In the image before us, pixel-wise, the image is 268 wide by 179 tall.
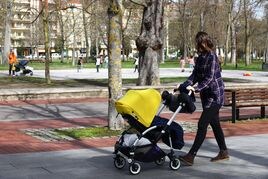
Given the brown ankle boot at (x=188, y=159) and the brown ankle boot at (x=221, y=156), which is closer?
the brown ankle boot at (x=188, y=159)

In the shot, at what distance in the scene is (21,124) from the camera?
12547 mm

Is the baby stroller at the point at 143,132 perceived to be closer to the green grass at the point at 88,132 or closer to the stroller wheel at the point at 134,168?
the stroller wheel at the point at 134,168

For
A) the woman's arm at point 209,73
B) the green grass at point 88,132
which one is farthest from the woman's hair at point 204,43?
the green grass at point 88,132

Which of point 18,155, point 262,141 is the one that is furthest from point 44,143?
point 262,141

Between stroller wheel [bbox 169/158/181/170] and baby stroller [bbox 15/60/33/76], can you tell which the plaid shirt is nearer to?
stroller wheel [bbox 169/158/181/170]

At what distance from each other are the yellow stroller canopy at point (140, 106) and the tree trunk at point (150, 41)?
1259 centimetres

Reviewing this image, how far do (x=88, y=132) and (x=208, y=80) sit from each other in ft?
13.3

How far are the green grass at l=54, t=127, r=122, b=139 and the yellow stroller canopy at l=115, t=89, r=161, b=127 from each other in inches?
138

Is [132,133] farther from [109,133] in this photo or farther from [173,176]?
[109,133]

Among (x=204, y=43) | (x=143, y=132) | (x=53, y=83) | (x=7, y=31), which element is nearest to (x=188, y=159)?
(x=143, y=132)

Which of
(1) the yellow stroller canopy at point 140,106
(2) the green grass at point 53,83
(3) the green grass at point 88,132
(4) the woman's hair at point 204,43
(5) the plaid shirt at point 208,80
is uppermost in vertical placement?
(4) the woman's hair at point 204,43

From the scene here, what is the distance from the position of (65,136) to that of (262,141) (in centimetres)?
389

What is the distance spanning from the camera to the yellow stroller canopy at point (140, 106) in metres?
7.09

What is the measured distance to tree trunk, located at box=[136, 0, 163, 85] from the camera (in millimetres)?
19797
